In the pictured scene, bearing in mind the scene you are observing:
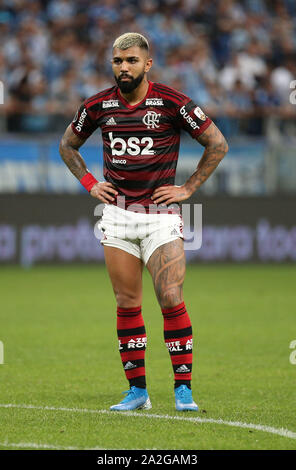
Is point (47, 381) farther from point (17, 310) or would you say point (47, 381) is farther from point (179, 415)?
point (17, 310)

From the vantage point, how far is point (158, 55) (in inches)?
789

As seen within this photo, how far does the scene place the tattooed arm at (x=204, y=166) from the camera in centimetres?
585

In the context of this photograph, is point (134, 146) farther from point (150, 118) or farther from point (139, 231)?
point (139, 231)

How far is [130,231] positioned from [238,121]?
526 inches

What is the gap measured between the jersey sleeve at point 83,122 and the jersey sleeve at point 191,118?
63 cm

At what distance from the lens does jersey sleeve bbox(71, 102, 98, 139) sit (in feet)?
19.8

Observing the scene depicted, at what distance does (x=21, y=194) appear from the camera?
17.4 m

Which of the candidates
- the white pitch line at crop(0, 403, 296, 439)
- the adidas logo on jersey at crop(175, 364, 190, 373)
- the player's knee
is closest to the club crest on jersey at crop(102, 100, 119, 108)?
the player's knee

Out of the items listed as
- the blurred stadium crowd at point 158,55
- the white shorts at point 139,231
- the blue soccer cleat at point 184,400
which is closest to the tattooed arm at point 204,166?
the white shorts at point 139,231

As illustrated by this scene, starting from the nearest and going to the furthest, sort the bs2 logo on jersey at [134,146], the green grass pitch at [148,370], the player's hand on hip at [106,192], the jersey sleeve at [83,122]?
the green grass pitch at [148,370], the bs2 logo on jersey at [134,146], the player's hand on hip at [106,192], the jersey sleeve at [83,122]

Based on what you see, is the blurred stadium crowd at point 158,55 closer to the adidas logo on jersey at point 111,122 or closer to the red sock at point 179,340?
the adidas logo on jersey at point 111,122

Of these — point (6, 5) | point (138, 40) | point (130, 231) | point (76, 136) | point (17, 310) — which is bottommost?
point (17, 310)

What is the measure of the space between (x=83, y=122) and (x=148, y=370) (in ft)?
8.36
